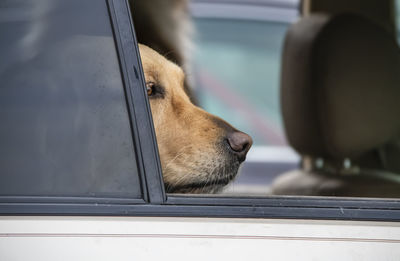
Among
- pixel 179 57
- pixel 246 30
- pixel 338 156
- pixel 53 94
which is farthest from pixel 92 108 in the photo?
pixel 246 30

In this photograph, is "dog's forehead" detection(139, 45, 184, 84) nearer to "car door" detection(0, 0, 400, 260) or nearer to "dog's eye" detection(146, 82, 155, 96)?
"dog's eye" detection(146, 82, 155, 96)

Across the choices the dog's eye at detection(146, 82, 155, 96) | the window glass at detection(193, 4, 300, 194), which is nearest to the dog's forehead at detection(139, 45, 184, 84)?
the dog's eye at detection(146, 82, 155, 96)

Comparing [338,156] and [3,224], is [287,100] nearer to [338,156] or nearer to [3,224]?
[338,156]

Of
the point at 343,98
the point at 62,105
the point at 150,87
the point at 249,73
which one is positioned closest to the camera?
the point at 62,105

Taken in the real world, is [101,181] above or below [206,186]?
above

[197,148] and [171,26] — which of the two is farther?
[171,26]

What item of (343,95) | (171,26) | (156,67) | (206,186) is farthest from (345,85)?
(171,26)

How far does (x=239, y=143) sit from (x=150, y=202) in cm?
72

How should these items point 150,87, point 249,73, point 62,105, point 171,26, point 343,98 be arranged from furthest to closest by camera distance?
point 249,73
point 171,26
point 343,98
point 150,87
point 62,105

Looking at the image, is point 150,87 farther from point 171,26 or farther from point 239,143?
point 171,26

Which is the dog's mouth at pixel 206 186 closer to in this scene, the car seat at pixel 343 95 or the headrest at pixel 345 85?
the car seat at pixel 343 95

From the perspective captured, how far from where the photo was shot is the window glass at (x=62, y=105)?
56.4 inches

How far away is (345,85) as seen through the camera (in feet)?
9.96

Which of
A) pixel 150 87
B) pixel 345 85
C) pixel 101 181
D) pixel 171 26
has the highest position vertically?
pixel 171 26
